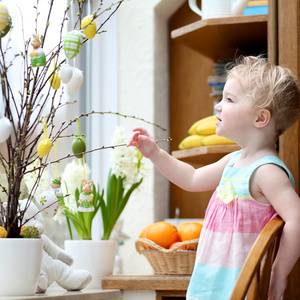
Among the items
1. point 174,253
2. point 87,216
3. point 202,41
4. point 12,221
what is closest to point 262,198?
point 174,253

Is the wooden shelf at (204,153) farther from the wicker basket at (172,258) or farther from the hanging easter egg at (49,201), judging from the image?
A: the hanging easter egg at (49,201)

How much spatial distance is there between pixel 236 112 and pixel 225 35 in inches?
30.4

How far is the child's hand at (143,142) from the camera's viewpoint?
1635 mm

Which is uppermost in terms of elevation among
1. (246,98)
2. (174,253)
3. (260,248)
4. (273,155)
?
(246,98)

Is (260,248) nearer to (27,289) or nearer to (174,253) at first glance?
(27,289)

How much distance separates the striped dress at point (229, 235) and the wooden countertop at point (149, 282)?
276 millimetres

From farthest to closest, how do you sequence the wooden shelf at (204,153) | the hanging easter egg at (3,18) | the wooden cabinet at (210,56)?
the wooden shelf at (204,153) → the wooden cabinet at (210,56) → the hanging easter egg at (3,18)

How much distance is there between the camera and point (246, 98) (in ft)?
5.03

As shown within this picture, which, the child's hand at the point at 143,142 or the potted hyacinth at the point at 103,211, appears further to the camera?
the potted hyacinth at the point at 103,211

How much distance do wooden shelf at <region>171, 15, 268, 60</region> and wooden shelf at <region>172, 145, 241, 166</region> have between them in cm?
37

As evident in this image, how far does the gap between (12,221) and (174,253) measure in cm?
63

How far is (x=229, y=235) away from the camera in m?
1.50

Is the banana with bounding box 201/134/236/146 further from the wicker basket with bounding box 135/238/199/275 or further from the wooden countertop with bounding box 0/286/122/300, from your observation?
the wooden countertop with bounding box 0/286/122/300

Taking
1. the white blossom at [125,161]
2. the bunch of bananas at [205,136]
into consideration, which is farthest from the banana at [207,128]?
the white blossom at [125,161]
